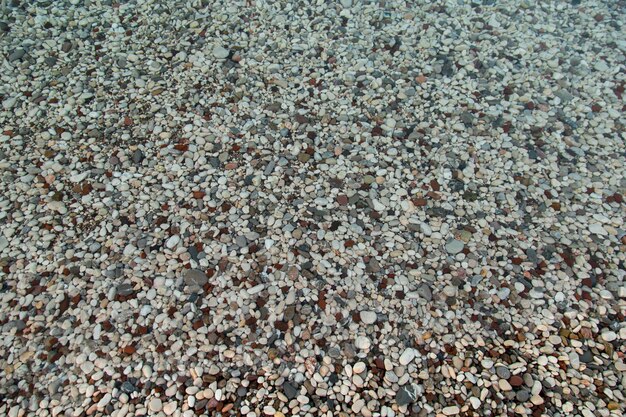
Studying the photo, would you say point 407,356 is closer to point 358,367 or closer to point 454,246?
point 358,367

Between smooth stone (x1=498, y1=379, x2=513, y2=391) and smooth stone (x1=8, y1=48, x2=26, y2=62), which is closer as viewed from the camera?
smooth stone (x1=498, y1=379, x2=513, y2=391)

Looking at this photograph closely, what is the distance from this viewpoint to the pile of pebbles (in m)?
2.35

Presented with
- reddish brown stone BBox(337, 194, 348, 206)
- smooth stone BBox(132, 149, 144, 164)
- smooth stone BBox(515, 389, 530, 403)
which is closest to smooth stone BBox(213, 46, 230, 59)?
smooth stone BBox(132, 149, 144, 164)

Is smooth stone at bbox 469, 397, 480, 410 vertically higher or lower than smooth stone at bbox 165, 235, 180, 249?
lower

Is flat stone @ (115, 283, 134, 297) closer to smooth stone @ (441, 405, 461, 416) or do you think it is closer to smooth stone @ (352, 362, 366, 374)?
smooth stone @ (352, 362, 366, 374)

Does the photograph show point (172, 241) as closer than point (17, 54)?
Yes

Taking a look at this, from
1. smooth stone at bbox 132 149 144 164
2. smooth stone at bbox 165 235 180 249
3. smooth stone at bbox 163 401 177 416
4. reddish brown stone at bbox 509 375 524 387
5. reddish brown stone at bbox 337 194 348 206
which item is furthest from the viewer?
smooth stone at bbox 132 149 144 164

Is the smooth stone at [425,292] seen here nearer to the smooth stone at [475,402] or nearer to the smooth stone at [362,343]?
the smooth stone at [362,343]

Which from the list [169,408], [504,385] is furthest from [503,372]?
[169,408]

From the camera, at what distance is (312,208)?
9.41 feet

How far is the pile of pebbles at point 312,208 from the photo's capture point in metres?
2.35

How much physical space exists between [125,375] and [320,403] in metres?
0.78

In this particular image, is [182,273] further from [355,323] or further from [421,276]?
[421,276]

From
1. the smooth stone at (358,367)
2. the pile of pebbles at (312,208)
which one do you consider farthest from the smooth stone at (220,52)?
the smooth stone at (358,367)
